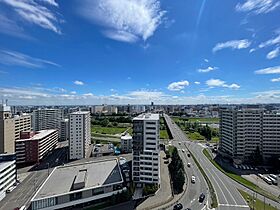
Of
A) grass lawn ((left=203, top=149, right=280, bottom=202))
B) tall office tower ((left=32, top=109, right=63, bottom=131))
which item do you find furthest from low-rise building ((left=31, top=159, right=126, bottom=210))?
tall office tower ((left=32, top=109, right=63, bottom=131))

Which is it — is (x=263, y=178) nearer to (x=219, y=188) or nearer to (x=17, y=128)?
(x=219, y=188)

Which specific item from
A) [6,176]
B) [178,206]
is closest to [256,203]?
[178,206]

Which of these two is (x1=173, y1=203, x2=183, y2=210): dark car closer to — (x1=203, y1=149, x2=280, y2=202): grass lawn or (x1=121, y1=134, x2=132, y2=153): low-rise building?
(x1=203, y1=149, x2=280, y2=202): grass lawn

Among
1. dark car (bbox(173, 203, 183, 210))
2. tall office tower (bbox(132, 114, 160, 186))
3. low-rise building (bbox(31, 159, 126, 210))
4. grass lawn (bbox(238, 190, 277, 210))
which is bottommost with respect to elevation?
grass lawn (bbox(238, 190, 277, 210))

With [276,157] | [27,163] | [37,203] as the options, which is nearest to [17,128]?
[27,163]

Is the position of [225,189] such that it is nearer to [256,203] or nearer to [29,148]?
[256,203]

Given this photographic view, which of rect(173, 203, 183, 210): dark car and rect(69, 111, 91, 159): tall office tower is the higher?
rect(69, 111, 91, 159): tall office tower

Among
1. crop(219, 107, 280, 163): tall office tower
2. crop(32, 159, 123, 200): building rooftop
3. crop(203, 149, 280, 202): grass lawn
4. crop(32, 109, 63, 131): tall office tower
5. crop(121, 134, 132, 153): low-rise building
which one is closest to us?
crop(32, 159, 123, 200): building rooftop
